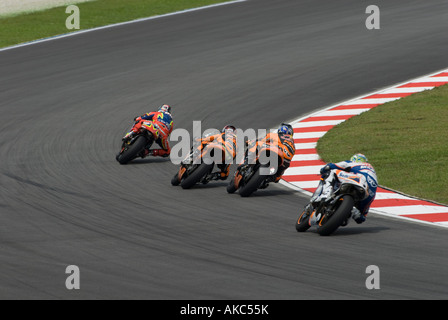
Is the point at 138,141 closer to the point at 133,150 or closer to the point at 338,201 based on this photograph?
the point at 133,150

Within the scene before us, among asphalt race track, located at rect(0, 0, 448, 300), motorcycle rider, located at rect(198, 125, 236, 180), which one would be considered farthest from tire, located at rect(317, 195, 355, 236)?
motorcycle rider, located at rect(198, 125, 236, 180)

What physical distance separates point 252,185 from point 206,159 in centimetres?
87

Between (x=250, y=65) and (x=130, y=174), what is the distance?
343 inches

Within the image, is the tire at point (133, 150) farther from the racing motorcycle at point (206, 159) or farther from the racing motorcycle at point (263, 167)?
the racing motorcycle at point (263, 167)

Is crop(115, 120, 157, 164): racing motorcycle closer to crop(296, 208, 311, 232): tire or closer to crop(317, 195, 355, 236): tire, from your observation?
crop(296, 208, 311, 232): tire

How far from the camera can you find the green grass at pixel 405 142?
13953 mm

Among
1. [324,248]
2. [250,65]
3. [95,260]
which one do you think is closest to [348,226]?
[324,248]

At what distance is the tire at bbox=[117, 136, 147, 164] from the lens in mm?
15492

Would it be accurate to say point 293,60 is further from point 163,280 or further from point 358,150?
point 163,280

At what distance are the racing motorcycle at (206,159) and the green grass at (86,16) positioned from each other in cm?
1351

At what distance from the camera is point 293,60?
2336 cm
